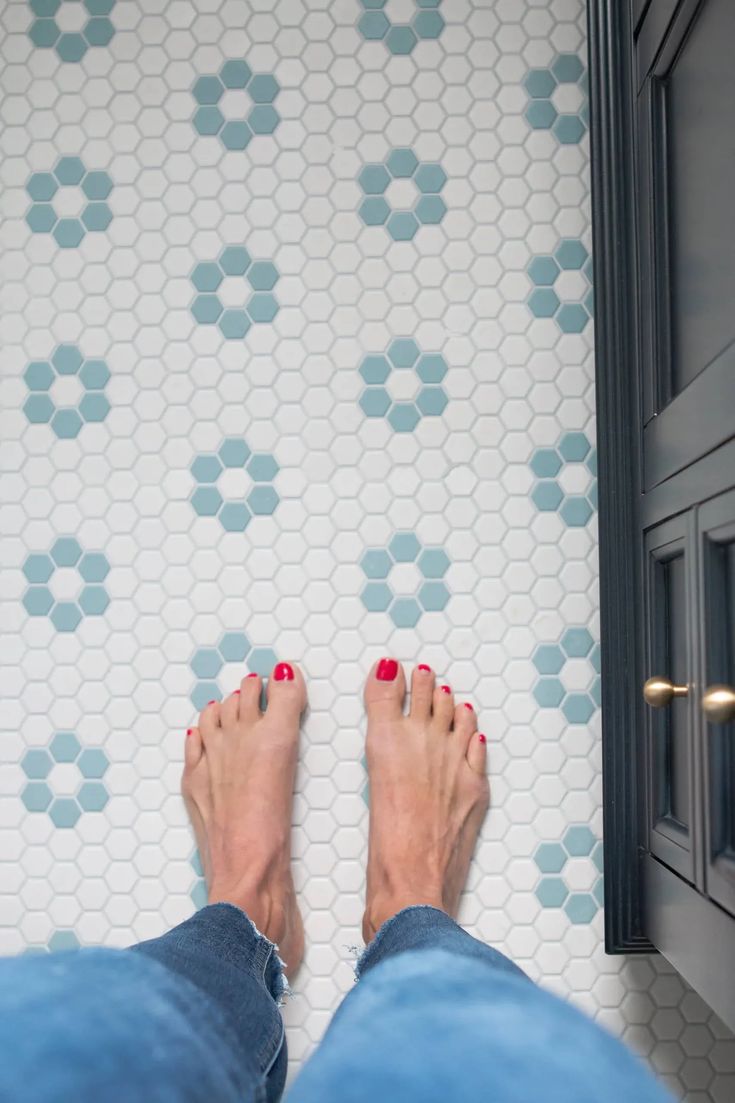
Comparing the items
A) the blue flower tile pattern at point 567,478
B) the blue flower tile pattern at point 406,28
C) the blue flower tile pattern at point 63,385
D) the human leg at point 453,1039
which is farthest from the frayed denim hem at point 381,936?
the blue flower tile pattern at point 406,28

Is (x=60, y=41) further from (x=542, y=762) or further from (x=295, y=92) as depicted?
(x=542, y=762)

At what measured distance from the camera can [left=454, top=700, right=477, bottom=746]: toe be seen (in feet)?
3.38

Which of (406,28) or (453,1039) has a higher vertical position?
(406,28)

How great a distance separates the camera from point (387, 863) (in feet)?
3.28

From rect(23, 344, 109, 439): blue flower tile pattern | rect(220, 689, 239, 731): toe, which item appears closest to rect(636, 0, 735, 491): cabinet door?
rect(220, 689, 239, 731): toe

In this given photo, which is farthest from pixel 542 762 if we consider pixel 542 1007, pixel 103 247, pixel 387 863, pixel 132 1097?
pixel 103 247

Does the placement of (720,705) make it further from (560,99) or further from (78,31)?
(78,31)

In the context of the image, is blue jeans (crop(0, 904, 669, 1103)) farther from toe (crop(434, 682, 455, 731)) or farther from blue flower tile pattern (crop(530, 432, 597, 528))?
blue flower tile pattern (crop(530, 432, 597, 528))

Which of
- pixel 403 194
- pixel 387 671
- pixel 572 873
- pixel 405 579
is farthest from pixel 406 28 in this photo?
pixel 572 873

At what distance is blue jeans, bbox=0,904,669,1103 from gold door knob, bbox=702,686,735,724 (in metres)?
0.22

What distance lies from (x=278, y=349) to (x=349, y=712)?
0.42 meters

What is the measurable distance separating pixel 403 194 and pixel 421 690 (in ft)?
1.85

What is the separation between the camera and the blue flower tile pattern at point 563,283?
1.04m

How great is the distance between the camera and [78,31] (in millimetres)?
1073
